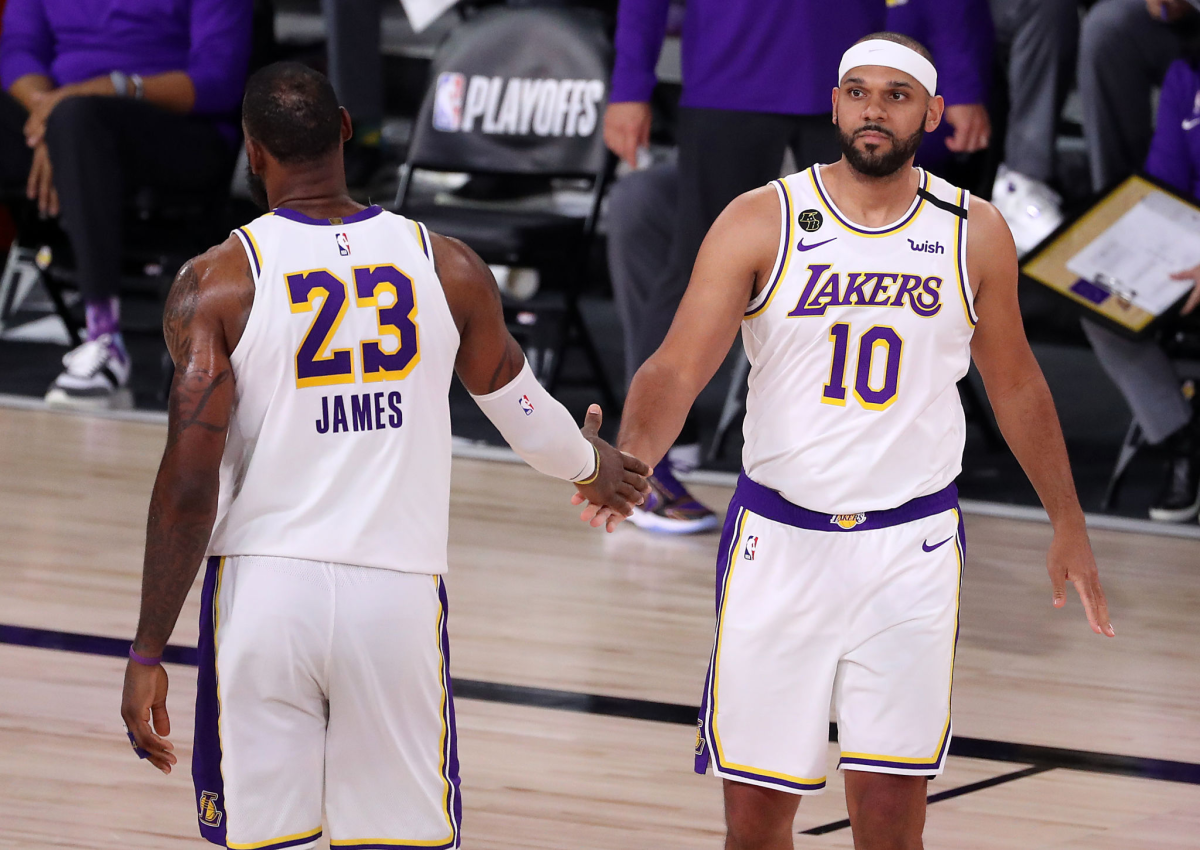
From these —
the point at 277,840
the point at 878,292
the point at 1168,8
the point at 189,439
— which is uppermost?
the point at 1168,8

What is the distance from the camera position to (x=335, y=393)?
2199 mm

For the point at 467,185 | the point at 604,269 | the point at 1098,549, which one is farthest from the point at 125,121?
the point at 1098,549

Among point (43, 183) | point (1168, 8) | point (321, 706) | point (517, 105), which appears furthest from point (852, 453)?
point (43, 183)

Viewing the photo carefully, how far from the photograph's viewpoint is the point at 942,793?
10.9ft

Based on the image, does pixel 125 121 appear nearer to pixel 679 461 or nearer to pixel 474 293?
pixel 679 461

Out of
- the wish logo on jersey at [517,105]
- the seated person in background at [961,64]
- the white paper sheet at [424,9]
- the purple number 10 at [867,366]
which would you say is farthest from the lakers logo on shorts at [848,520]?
the white paper sheet at [424,9]

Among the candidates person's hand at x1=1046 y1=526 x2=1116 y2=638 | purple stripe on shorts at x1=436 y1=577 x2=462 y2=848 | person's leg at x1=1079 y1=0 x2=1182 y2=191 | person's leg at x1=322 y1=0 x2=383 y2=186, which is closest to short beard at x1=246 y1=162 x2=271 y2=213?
purple stripe on shorts at x1=436 y1=577 x2=462 y2=848

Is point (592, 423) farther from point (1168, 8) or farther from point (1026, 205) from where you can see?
point (1026, 205)

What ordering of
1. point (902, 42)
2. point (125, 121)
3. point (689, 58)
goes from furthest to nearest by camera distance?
point (125, 121) → point (689, 58) → point (902, 42)

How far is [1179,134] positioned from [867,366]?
3.43 m

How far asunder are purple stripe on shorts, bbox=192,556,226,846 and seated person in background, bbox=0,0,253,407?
441 centimetres

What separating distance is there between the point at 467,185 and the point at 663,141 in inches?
36.8

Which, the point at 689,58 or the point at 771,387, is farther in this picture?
the point at 689,58

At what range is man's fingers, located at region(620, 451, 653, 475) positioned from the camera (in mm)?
2678
